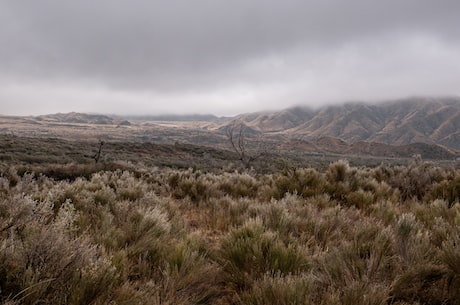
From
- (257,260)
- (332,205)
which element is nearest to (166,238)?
(257,260)

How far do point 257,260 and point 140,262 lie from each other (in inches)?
39.4

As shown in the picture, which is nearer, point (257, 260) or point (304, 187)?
point (257, 260)

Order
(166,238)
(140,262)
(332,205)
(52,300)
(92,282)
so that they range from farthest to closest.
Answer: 1. (332,205)
2. (166,238)
3. (140,262)
4. (92,282)
5. (52,300)

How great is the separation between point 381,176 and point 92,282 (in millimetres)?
9660

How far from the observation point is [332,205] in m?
6.20

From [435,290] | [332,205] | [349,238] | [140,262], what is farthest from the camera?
[332,205]

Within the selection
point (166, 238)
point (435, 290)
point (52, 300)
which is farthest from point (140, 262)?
point (435, 290)

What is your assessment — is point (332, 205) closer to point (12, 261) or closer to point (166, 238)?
point (166, 238)

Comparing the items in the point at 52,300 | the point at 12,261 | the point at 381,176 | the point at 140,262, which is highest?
the point at 12,261

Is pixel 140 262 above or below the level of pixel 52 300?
below

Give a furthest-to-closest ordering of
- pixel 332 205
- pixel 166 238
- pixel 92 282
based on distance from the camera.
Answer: pixel 332 205 → pixel 166 238 → pixel 92 282

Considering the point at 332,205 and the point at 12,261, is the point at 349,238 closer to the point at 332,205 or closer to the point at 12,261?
the point at 332,205

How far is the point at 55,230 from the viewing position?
2.37 m

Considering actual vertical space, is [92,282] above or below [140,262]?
above
